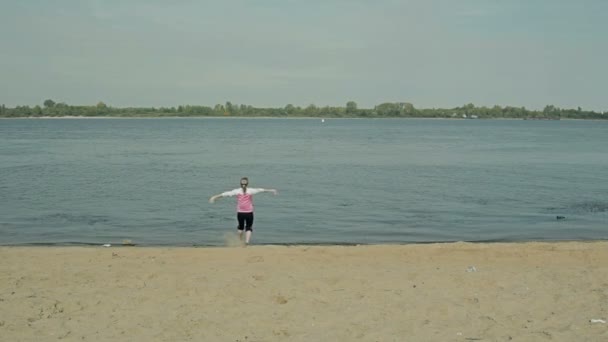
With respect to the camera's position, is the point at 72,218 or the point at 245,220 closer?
the point at 245,220

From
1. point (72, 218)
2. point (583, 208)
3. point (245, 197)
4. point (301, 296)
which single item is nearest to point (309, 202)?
point (72, 218)

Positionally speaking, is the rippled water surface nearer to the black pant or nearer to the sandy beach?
the black pant

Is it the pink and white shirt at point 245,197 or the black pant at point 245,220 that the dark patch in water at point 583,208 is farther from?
the pink and white shirt at point 245,197

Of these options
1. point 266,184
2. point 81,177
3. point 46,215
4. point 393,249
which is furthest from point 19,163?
point 393,249

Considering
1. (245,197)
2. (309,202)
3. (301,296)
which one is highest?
(245,197)

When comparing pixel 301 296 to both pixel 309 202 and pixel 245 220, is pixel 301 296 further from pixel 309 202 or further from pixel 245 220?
pixel 309 202

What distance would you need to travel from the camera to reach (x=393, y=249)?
51.7 ft

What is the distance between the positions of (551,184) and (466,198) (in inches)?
301

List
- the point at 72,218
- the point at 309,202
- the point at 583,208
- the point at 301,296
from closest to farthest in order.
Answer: the point at 301,296 < the point at 72,218 < the point at 583,208 < the point at 309,202

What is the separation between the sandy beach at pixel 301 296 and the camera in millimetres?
8859

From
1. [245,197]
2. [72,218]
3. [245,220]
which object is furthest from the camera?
[72,218]

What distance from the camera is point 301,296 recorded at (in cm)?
1059

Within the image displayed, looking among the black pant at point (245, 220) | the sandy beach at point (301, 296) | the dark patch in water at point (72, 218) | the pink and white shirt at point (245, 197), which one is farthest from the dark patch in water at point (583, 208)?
the dark patch in water at point (72, 218)

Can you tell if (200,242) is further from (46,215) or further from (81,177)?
(81,177)
